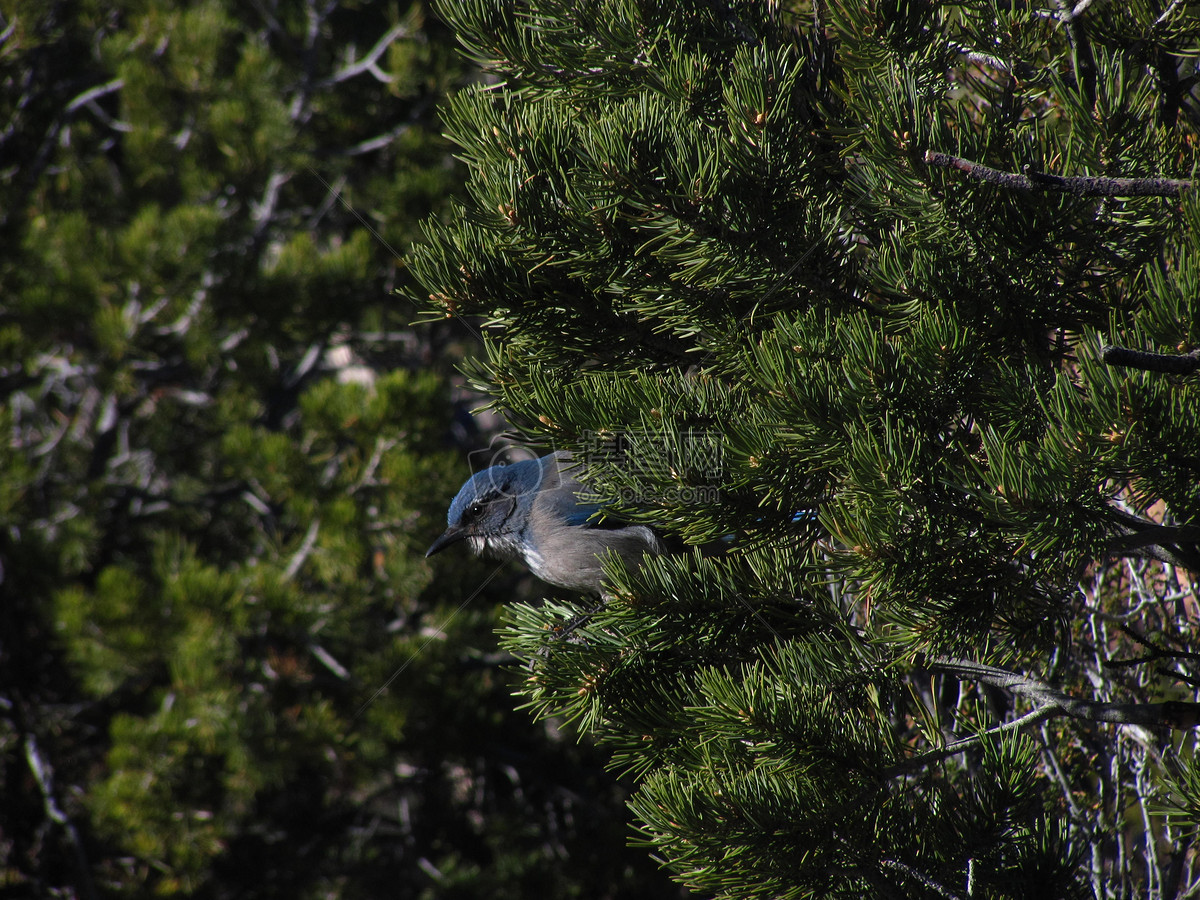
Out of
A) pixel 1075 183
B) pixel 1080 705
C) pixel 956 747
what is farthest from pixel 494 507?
pixel 1075 183

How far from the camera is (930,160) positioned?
1.13 meters

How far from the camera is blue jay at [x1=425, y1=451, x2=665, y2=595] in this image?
2686 millimetres

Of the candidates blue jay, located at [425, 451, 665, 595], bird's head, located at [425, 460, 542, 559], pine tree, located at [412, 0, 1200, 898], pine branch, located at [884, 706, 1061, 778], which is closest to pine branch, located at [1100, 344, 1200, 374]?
pine tree, located at [412, 0, 1200, 898]

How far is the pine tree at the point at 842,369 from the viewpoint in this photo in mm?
1218

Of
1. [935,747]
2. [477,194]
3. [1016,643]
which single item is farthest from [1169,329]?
[477,194]

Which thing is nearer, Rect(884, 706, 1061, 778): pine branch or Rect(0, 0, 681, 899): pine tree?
Rect(884, 706, 1061, 778): pine branch

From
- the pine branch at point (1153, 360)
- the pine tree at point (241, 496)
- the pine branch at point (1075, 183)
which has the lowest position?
the pine tree at point (241, 496)

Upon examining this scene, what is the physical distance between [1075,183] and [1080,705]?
3.15 feet

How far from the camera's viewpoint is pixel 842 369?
1.27 m

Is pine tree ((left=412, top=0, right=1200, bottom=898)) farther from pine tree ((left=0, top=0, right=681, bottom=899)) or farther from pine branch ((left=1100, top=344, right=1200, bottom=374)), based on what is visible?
pine tree ((left=0, top=0, right=681, bottom=899))

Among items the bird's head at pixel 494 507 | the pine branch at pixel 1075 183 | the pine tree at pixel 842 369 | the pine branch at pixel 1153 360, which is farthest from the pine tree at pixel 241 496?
the pine branch at pixel 1153 360

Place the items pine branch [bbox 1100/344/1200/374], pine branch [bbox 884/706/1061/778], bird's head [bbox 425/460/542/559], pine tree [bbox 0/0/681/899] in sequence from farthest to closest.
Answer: pine tree [bbox 0/0/681/899]
bird's head [bbox 425/460/542/559]
pine branch [bbox 884/706/1061/778]
pine branch [bbox 1100/344/1200/374]

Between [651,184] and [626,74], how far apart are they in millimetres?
440

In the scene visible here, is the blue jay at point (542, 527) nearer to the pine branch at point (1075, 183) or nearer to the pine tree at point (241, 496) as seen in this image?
the pine tree at point (241, 496)
